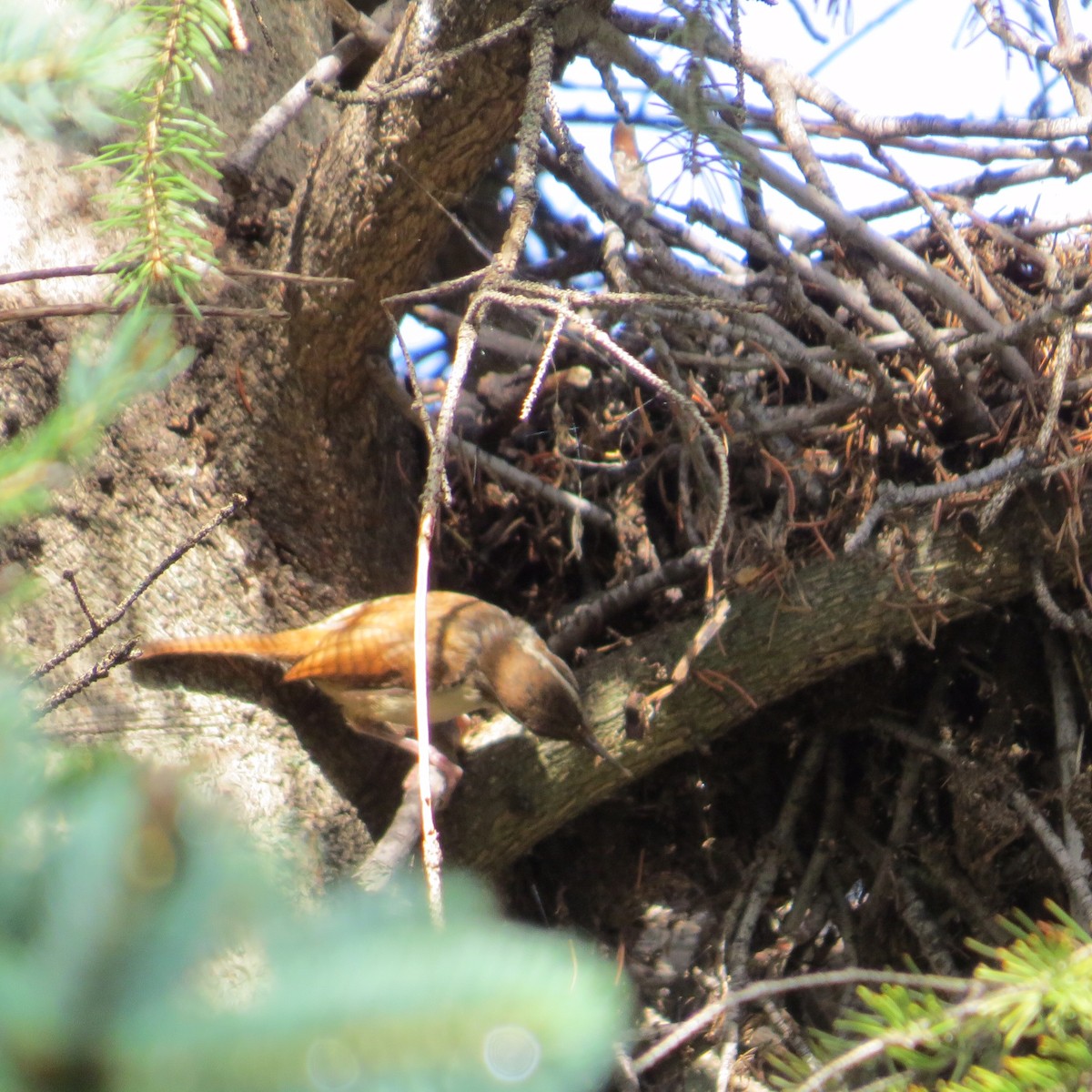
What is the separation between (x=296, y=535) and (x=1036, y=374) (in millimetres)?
1576

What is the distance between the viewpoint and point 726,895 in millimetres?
2414

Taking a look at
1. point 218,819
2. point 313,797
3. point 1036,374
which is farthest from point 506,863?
point 218,819

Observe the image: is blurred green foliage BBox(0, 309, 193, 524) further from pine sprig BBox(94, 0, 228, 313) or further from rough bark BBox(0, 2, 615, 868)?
rough bark BBox(0, 2, 615, 868)

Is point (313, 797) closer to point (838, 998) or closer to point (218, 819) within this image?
point (838, 998)

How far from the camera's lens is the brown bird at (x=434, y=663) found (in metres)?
2.11

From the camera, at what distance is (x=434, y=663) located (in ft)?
7.56

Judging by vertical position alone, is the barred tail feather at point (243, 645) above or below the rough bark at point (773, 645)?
above

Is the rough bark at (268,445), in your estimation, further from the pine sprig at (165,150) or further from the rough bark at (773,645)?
the pine sprig at (165,150)

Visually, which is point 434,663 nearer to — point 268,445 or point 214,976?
point 268,445

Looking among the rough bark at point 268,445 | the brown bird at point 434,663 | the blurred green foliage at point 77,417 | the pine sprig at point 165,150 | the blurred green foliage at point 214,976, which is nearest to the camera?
the blurred green foliage at point 214,976

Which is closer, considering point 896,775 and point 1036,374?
point 1036,374

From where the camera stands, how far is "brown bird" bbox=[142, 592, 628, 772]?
83.1 inches

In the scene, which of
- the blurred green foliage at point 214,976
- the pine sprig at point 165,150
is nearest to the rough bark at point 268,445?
the pine sprig at point 165,150

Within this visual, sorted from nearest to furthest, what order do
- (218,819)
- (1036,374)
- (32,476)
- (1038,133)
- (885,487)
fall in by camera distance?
(218,819), (32,476), (1038,133), (885,487), (1036,374)
